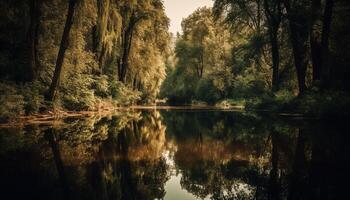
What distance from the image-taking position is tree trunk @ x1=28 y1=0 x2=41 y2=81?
14.7 metres

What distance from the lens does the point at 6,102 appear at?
11.1 metres

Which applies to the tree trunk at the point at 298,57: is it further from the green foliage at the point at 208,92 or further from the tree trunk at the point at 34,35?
the green foliage at the point at 208,92

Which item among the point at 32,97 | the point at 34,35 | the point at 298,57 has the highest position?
the point at 34,35

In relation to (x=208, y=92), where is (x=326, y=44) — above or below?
above

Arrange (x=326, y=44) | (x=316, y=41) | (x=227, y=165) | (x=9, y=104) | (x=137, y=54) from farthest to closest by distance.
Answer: (x=137, y=54) < (x=316, y=41) < (x=326, y=44) < (x=9, y=104) < (x=227, y=165)

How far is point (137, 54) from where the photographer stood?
31.1 meters

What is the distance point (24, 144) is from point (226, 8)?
21.9 meters

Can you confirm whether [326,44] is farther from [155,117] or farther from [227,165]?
[227,165]

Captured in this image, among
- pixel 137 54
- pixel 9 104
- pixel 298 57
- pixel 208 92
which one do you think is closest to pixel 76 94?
pixel 9 104

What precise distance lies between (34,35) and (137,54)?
53.5ft

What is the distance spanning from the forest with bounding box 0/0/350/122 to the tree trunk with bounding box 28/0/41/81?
5 cm

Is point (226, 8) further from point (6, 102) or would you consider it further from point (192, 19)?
point (192, 19)

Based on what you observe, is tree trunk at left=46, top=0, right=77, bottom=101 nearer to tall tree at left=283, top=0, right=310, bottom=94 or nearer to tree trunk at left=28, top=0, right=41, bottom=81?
tree trunk at left=28, top=0, right=41, bottom=81

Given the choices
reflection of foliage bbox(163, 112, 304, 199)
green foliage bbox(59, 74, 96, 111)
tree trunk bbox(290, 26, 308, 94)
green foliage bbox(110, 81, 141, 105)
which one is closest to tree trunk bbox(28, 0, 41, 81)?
green foliage bbox(59, 74, 96, 111)
